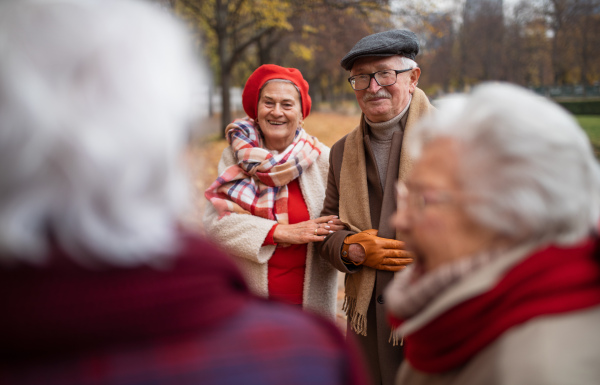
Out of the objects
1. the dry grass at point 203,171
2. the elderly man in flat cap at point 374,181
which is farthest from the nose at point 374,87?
the dry grass at point 203,171

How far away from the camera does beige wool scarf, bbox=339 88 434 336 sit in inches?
95.4

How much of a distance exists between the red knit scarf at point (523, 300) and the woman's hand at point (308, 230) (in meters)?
1.51

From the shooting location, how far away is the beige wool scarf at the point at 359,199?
2.42 m

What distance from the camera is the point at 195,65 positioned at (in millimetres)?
1017

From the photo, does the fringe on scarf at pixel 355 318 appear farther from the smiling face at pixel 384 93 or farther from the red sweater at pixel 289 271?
the smiling face at pixel 384 93

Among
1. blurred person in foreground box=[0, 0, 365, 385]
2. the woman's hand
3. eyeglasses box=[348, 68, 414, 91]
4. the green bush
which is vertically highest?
the green bush

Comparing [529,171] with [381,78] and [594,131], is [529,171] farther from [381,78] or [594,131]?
[594,131]

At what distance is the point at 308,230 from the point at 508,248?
5.32 feet

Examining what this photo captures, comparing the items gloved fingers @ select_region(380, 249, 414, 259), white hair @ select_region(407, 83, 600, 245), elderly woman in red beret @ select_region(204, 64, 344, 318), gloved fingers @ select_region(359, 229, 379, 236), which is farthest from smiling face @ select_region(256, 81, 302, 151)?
white hair @ select_region(407, 83, 600, 245)

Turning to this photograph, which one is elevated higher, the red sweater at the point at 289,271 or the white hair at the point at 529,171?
the white hair at the point at 529,171

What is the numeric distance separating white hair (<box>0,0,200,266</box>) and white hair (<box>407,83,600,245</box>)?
0.75 meters

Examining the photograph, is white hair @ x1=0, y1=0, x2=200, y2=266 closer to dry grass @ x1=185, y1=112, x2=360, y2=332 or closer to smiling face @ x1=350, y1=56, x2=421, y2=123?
dry grass @ x1=185, y1=112, x2=360, y2=332

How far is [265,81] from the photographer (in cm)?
295

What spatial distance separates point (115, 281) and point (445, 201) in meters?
0.81
